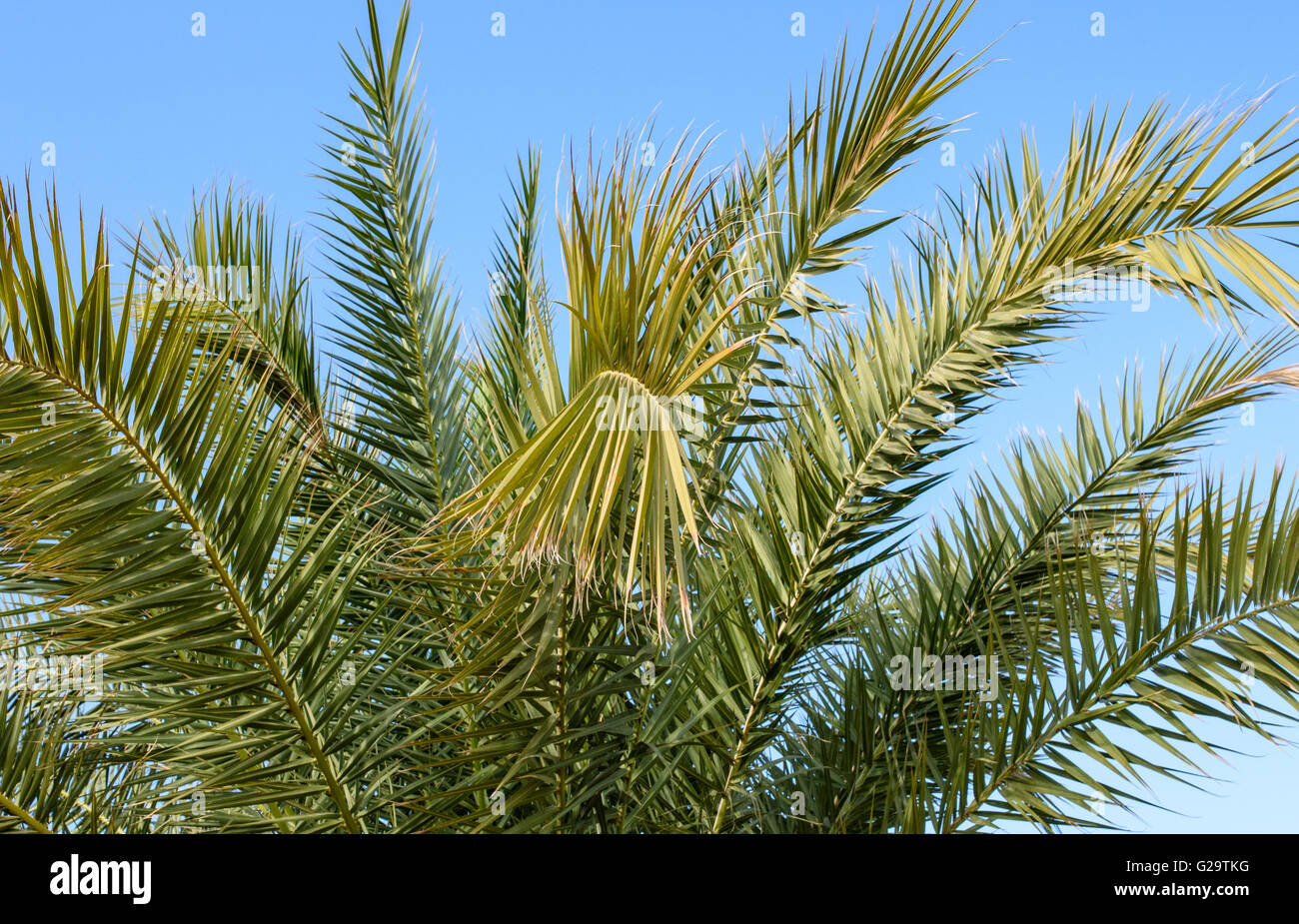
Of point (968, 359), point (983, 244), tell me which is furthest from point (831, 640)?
point (983, 244)

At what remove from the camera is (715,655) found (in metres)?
3.47

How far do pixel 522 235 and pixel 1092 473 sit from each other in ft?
9.81

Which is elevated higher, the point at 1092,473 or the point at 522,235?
the point at 522,235
